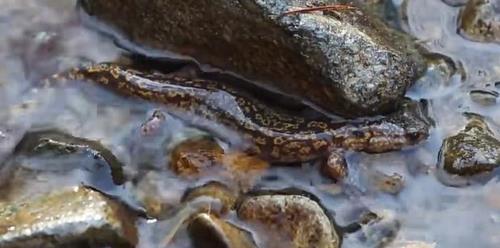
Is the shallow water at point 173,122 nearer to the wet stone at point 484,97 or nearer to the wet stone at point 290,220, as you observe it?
the wet stone at point 484,97

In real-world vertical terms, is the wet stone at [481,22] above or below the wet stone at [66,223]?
above

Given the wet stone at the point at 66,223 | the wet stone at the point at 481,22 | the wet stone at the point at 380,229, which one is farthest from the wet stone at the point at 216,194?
the wet stone at the point at 481,22

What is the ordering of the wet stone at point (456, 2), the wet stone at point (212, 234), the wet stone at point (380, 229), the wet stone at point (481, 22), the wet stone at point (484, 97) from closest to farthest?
the wet stone at point (212, 234) → the wet stone at point (380, 229) → the wet stone at point (484, 97) → the wet stone at point (481, 22) → the wet stone at point (456, 2)

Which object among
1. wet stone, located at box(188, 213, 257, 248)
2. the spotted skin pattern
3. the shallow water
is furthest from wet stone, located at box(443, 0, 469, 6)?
wet stone, located at box(188, 213, 257, 248)

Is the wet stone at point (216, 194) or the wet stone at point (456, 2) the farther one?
the wet stone at point (456, 2)

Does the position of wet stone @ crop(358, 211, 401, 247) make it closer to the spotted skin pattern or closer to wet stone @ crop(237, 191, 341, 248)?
wet stone @ crop(237, 191, 341, 248)

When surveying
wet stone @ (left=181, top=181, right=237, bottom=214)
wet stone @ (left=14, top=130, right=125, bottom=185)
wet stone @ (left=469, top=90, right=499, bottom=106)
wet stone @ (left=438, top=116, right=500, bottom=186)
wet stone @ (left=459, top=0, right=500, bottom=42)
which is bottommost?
wet stone @ (left=14, top=130, right=125, bottom=185)

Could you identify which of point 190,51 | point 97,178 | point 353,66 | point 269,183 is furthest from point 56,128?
point 353,66
